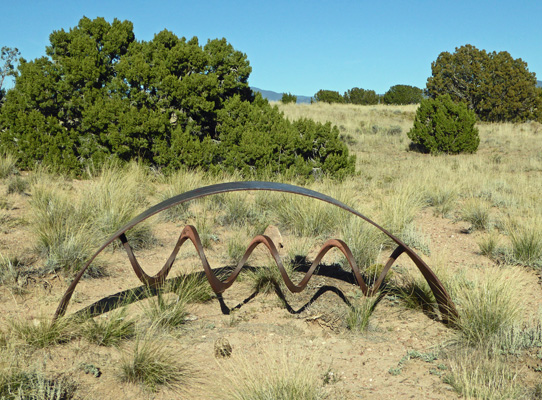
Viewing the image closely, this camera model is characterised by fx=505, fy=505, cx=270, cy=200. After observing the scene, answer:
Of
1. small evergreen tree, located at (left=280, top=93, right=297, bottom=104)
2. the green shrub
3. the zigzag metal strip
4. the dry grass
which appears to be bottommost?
the dry grass

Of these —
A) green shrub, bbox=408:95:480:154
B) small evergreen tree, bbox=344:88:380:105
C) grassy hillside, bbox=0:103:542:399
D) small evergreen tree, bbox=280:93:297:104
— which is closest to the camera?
grassy hillside, bbox=0:103:542:399

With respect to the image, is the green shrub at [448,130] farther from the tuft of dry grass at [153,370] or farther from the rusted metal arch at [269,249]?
the tuft of dry grass at [153,370]

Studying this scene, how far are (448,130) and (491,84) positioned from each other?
14517 mm

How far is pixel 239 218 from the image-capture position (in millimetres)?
6941

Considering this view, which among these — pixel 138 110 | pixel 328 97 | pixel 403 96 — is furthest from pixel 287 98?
pixel 138 110

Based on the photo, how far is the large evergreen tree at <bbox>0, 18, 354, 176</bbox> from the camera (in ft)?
29.9

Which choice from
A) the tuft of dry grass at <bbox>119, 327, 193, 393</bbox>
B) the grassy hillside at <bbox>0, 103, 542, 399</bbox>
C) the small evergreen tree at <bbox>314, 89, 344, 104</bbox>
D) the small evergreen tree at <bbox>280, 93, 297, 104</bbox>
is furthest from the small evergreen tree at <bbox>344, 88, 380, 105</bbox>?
the tuft of dry grass at <bbox>119, 327, 193, 393</bbox>

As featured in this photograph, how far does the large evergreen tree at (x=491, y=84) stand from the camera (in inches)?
1093

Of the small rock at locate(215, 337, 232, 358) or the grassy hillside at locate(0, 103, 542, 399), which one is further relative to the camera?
the small rock at locate(215, 337, 232, 358)

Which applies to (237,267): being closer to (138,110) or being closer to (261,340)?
(261,340)

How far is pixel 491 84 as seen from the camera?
28188mm

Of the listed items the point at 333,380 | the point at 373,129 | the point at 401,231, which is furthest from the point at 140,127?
the point at 373,129

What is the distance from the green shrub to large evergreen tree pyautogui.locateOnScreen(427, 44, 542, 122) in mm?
11908

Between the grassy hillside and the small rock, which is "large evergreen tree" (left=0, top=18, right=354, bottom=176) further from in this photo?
the small rock
